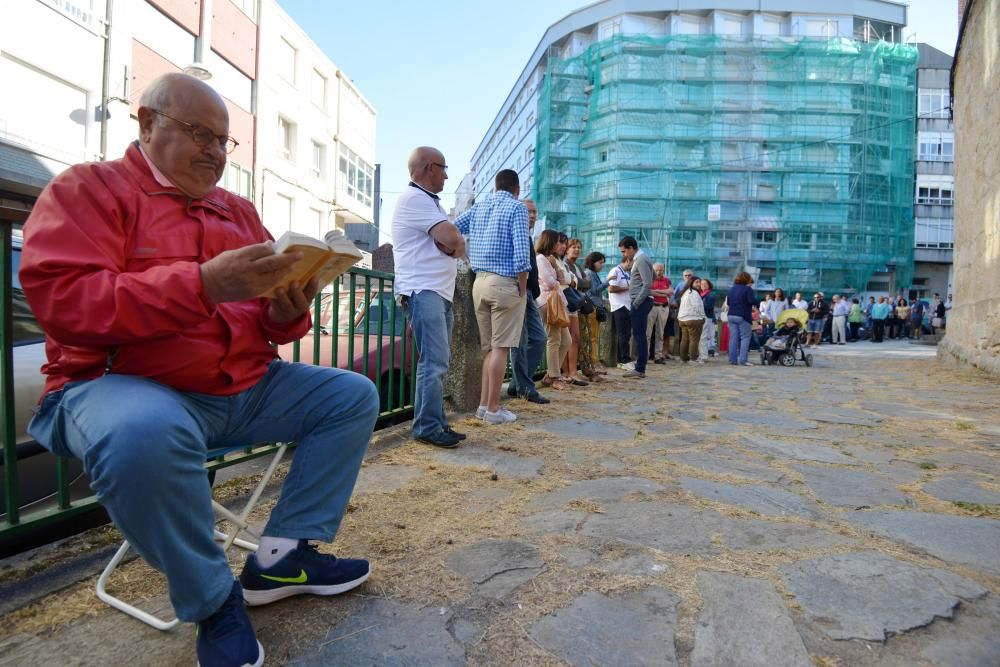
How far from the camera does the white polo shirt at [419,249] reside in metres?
3.77

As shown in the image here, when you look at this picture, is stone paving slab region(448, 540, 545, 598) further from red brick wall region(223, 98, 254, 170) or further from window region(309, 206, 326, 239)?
window region(309, 206, 326, 239)

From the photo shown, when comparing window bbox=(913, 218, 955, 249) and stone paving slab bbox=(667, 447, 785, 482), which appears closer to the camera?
stone paving slab bbox=(667, 447, 785, 482)

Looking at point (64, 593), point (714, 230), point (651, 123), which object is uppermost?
point (651, 123)

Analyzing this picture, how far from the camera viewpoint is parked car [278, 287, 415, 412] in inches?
158

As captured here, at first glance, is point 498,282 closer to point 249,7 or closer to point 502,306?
point 502,306

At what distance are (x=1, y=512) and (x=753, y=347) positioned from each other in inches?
700

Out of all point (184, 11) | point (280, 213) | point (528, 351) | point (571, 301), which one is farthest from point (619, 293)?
point (280, 213)

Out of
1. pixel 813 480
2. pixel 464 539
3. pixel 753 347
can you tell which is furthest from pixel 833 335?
pixel 464 539

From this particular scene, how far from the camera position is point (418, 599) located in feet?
6.00

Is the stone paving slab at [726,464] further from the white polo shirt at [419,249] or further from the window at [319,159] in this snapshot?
the window at [319,159]

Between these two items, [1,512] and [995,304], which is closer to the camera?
[1,512]

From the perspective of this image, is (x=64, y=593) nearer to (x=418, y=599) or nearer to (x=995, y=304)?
(x=418, y=599)

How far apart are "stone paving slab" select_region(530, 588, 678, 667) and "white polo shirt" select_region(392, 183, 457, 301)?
7.60ft

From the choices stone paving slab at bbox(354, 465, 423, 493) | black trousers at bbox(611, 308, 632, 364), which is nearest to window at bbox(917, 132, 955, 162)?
black trousers at bbox(611, 308, 632, 364)
